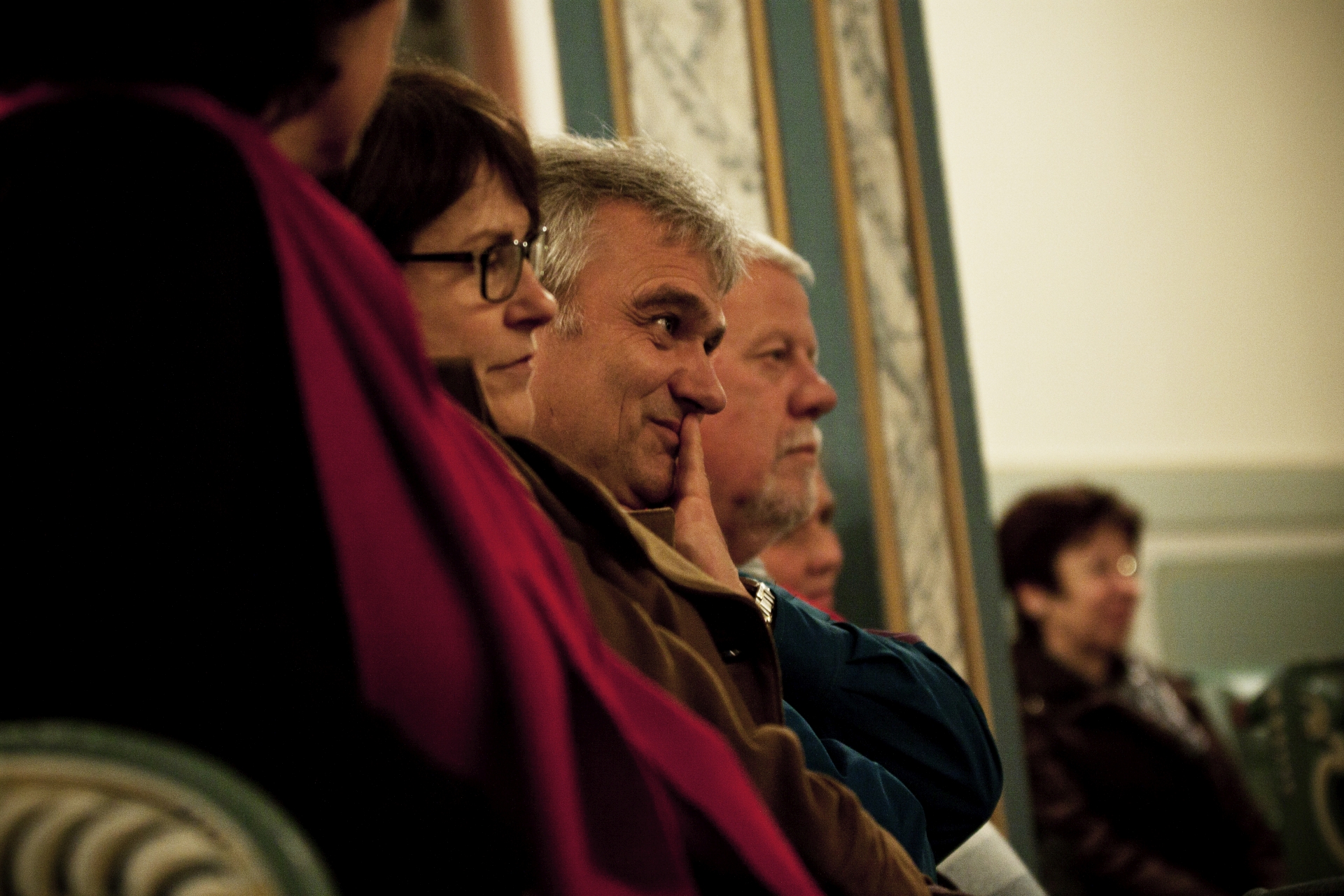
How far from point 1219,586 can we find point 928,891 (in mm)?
5147

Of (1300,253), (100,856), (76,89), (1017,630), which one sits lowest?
(1017,630)

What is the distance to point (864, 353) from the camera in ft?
10.3

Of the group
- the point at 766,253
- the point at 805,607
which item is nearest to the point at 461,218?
the point at 805,607

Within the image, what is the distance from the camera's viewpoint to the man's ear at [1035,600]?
4016mm

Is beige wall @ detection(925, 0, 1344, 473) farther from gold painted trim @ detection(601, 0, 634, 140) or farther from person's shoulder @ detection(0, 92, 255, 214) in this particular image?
person's shoulder @ detection(0, 92, 255, 214)

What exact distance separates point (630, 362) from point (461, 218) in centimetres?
56

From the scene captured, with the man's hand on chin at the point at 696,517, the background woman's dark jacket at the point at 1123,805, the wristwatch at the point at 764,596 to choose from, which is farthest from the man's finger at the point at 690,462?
the background woman's dark jacket at the point at 1123,805

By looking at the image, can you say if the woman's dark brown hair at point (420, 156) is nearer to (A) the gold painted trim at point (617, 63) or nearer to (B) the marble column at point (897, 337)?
(A) the gold painted trim at point (617, 63)

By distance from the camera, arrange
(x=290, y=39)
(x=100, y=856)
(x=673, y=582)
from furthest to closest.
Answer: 1. (x=673, y=582)
2. (x=290, y=39)
3. (x=100, y=856)

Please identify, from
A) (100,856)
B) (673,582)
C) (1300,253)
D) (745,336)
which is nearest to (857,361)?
(745,336)

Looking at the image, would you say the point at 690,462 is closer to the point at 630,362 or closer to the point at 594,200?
the point at 630,362

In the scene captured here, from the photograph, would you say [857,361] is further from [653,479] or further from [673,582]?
[673,582]

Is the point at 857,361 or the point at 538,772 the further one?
the point at 857,361

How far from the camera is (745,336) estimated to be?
2.25 metres
